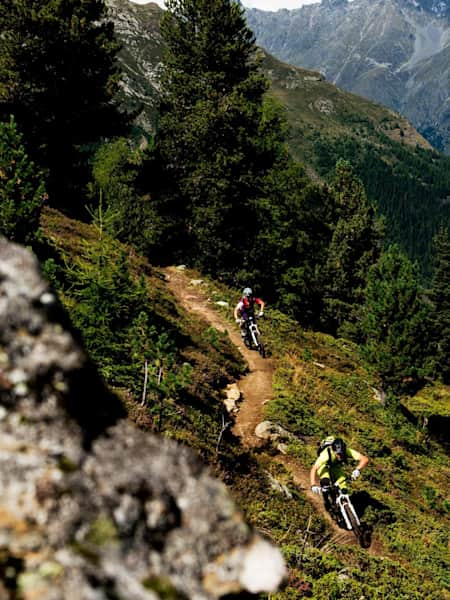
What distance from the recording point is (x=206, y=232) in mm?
31156

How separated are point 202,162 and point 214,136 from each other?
5.56ft

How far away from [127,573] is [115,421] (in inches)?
26.2

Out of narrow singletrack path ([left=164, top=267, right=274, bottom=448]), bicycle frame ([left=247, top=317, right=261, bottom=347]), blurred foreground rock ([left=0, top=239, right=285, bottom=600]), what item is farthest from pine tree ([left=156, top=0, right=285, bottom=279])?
blurred foreground rock ([left=0, top=239, right=285, bottom=600])

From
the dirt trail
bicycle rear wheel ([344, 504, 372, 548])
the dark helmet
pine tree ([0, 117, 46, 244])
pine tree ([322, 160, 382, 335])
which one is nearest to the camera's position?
the dark helmet

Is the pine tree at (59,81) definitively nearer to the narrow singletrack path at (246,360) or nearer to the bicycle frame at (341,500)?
the narrow singletrack path at (246,360)

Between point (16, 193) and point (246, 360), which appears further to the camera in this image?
point (246, 360)

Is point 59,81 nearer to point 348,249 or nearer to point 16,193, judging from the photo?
point 16,193

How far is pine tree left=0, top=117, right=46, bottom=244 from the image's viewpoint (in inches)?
494

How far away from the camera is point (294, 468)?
14.2m

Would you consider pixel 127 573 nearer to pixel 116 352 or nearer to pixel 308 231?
pixel 116 352

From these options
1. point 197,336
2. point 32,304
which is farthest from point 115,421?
point 197,336

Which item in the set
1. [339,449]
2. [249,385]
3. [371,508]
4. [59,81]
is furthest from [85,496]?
[59,81]

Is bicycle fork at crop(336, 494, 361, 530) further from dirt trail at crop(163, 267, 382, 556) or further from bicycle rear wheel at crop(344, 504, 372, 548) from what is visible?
dirt trail at crop(163, 267, 382, 556)

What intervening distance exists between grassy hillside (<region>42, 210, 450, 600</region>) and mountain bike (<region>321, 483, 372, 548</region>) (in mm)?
398
